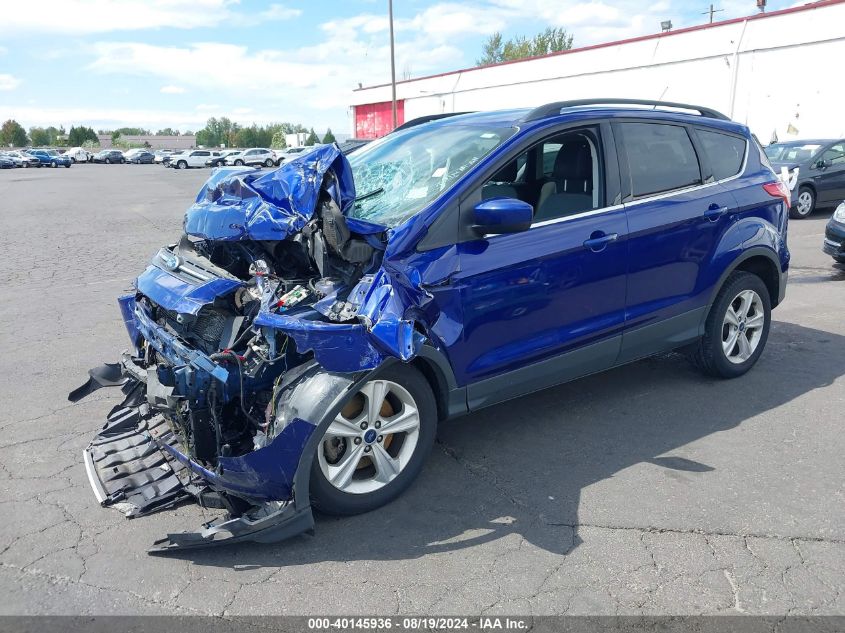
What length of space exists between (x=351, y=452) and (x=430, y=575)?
2.31 ft

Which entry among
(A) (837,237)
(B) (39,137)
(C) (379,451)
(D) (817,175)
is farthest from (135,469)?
(B) (39,137)

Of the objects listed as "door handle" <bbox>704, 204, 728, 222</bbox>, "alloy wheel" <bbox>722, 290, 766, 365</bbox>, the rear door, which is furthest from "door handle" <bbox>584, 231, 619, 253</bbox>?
"alloy wheel" <bbox>722, 290, 766, 365</bbox>

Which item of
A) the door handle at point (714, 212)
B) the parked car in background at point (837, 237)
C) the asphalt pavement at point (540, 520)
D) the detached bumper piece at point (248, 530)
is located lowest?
the asphalt pavement at point (540, 520)

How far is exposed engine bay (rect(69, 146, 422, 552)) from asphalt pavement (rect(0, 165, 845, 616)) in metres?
0.20

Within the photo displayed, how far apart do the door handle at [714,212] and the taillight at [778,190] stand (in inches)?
24.6

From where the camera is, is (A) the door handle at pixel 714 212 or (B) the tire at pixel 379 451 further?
(A) the door handle at pixel 714 212

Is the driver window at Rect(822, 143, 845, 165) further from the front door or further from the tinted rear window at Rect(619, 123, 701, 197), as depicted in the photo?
the front door

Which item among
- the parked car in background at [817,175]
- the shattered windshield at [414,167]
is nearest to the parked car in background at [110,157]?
the parked car in background at [817,175]

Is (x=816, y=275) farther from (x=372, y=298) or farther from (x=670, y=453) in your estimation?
(x=372, y=298)

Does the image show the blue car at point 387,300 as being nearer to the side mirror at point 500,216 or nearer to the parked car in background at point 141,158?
the side mirror at point 500,216

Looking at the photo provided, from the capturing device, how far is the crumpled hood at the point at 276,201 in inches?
144

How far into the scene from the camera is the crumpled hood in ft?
12.0

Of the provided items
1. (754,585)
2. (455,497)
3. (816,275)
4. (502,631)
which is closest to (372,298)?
(455,497)

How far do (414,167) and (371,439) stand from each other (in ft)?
5.69
